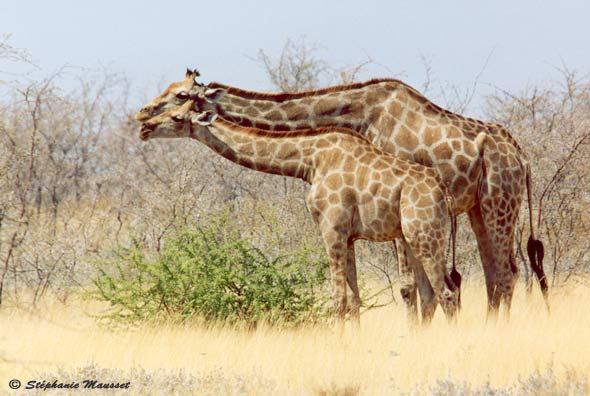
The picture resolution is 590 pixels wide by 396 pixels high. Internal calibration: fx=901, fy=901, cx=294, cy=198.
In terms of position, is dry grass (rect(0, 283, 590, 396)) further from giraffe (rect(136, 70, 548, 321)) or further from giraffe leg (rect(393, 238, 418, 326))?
giraffe (rect(136, 70, 548, 321))

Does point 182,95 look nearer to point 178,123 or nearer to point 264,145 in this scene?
point 178,123

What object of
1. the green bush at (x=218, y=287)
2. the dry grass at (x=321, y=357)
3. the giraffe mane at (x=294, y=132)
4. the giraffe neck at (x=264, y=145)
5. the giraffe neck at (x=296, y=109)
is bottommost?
the dry grass at (x=321, y=357)

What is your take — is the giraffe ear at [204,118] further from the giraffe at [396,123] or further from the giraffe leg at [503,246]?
the giraffe leg at [503,246]

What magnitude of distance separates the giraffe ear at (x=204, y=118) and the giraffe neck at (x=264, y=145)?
0.20ft

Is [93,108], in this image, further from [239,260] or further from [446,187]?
[446,187]

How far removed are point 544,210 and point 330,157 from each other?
21.1ft

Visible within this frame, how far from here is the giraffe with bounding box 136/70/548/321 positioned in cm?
1006

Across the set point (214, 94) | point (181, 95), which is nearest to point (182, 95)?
point (181, 95)

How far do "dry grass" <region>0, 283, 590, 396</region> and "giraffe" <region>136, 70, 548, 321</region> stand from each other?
104 cm

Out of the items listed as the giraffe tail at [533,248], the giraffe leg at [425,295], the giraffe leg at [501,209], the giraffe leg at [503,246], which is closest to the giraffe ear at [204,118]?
the giraffe leg at [425,295]

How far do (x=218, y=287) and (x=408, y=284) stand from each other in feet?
7.40

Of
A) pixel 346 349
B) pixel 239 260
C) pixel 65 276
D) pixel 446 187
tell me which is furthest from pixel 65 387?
pixel 65 276

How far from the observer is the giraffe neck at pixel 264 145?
9.62 m

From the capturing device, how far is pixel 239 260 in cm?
1080
